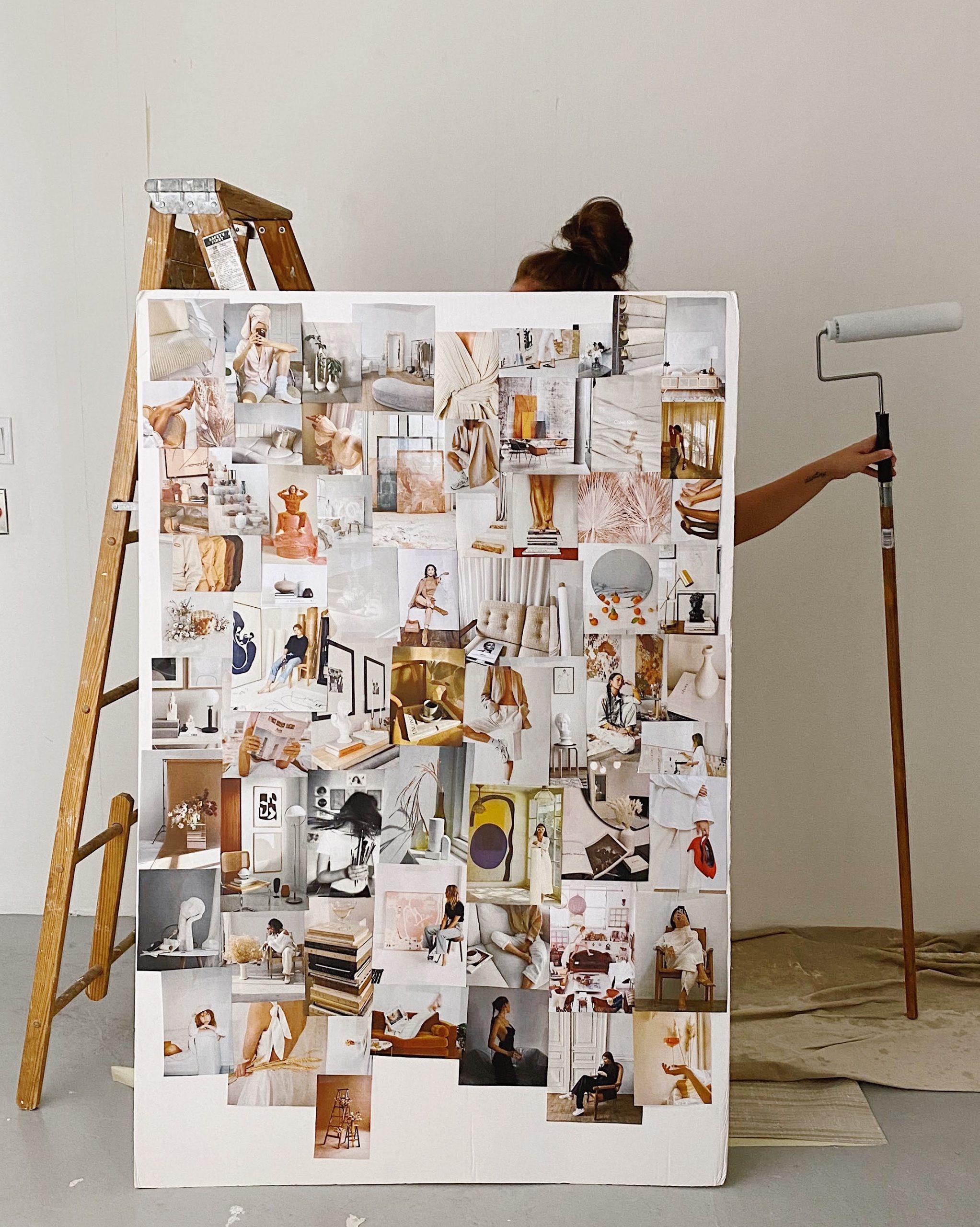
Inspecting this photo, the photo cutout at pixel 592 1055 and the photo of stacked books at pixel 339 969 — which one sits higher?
the photo of stacked books at pixel 339 969

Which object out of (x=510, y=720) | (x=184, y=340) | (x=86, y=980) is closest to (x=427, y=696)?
(x=510, y=720)

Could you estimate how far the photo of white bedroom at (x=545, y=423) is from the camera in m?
1.62

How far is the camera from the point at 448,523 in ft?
5.40

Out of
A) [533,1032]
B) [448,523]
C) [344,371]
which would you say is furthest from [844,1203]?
[344,371]

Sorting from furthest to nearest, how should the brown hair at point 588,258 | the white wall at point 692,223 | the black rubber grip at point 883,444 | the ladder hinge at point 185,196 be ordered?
1. the white wall at point 692,223
2. the black rubber grip at point 883,444
3. the brown hair at point 588,258
4. the ladder hinge at point 185,196

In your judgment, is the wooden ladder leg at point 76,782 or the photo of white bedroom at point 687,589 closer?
the photo of white bedroom at point 687,589

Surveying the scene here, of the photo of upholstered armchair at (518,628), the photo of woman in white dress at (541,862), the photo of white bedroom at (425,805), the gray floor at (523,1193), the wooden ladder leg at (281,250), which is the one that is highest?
the wooden ladder leg at (281,250)

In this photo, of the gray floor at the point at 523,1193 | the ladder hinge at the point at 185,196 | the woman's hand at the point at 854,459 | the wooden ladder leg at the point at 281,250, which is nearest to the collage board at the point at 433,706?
the gray floor at the point at 523,1193

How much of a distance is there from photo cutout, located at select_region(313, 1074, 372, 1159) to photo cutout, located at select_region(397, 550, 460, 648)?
2.49 ft

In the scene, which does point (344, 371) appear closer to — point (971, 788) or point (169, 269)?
point (169, 269)

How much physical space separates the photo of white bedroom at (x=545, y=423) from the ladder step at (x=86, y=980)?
1.24 metres

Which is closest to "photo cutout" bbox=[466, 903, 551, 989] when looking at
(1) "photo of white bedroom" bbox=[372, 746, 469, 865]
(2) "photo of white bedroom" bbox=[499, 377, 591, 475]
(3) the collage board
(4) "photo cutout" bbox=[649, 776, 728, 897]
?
(3) the collage board

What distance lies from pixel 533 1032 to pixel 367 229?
1.92 metres

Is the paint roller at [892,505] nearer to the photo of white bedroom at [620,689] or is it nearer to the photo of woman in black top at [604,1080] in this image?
the photo of white bedroom at [620,689]
